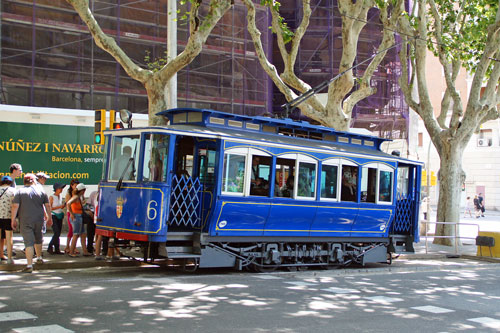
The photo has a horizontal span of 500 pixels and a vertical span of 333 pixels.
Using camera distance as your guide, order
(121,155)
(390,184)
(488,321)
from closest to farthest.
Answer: (488,321)
(121,155)
(390,184)

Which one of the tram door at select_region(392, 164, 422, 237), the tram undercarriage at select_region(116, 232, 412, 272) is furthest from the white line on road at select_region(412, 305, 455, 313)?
the tram door at select_region(392, 164, 422, 237)

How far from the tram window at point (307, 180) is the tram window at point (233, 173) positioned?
5.17 feet

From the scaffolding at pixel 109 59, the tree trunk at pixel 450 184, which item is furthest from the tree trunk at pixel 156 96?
the scaffolding at pixel 109 59

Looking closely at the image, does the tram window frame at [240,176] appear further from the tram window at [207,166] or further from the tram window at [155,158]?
the tram window at [155,158]

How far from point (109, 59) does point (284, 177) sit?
17232 mm

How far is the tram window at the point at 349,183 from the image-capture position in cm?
1447

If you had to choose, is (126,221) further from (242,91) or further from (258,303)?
(242,91)

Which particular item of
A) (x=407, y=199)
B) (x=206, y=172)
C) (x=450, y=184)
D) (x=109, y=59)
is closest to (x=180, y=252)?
(x=206, y=172)

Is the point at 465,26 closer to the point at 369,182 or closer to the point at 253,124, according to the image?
the point at 369,182

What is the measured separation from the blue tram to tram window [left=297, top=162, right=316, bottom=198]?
2 centimetres

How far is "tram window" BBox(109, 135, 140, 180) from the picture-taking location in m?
12.0

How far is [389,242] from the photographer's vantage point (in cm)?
1595

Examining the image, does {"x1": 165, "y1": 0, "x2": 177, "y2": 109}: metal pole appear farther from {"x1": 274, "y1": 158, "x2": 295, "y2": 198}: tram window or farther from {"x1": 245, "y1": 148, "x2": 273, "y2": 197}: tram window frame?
{"x1": 274, "y1": 158, "x2": 295, "y2": 198}: tram window

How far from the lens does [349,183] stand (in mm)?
14594
